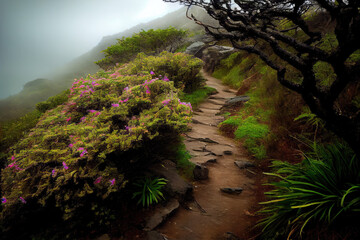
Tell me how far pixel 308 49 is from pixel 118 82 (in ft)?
14.9

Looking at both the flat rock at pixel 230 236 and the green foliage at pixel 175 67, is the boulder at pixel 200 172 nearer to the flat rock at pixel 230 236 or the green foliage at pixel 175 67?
the flat rock at pixel 230 236

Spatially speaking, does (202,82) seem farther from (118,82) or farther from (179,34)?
(179,34)

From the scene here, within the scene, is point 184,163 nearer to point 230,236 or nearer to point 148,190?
point 148,190

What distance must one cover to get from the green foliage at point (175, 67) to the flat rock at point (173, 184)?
5.18m

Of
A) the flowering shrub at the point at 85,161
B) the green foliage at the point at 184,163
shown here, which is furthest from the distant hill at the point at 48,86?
the green foliage at the point at 184,163

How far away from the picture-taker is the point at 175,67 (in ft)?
30.5

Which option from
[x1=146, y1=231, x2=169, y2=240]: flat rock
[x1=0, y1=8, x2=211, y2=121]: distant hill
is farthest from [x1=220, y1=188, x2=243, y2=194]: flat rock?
[x1=0, y1=8, x2=211, y2=121]: distant hill

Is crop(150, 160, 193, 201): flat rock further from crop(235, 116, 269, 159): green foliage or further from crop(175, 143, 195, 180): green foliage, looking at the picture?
crop(235, 116, 269, 159): green foliage

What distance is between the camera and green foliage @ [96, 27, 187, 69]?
15.3 m

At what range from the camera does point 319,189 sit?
2256mm

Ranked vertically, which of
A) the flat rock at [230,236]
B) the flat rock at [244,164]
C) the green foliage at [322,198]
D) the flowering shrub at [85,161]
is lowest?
the flat rock at [244,164]

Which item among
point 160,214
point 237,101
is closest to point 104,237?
point 160,214

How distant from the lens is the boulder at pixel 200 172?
4.15 metres

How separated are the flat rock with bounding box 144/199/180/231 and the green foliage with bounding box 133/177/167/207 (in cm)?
19
